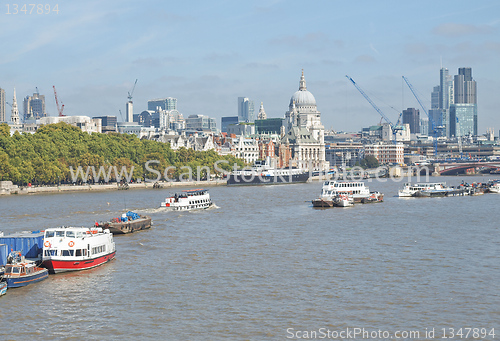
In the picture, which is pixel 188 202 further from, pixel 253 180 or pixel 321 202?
pixel 253 180

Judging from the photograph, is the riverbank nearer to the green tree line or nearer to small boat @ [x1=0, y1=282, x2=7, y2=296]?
the green tree line

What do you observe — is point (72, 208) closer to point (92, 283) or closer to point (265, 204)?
point (265, 204)

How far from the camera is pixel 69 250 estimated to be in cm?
3812

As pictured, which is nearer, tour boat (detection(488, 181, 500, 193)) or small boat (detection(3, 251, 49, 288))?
small boat (detection(3, 251, 49, 288))

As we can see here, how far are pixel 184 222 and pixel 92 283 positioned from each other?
25442 mm

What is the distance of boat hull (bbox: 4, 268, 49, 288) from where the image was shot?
33812 millimetres

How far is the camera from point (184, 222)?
60906 millimetres

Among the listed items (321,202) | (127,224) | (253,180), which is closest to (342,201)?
(321,202)

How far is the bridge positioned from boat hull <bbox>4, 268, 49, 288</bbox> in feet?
531

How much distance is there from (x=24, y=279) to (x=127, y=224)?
1854cm

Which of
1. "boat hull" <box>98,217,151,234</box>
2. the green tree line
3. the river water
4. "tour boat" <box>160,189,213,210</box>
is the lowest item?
the river water

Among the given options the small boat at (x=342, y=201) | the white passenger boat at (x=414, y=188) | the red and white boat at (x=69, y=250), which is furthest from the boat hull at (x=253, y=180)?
the red and white boat at (x=69, y=250)

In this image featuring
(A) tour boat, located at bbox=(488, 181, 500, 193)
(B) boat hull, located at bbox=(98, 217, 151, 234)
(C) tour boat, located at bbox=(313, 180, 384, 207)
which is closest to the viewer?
(B) boat hull, located at bbox=(98, 217, 151, 234)

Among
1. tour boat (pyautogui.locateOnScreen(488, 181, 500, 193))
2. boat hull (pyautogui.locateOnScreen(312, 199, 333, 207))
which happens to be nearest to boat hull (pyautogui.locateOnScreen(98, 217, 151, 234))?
boat hull (pyautogui.locateOnScreen(312, 199, 333, 207))
